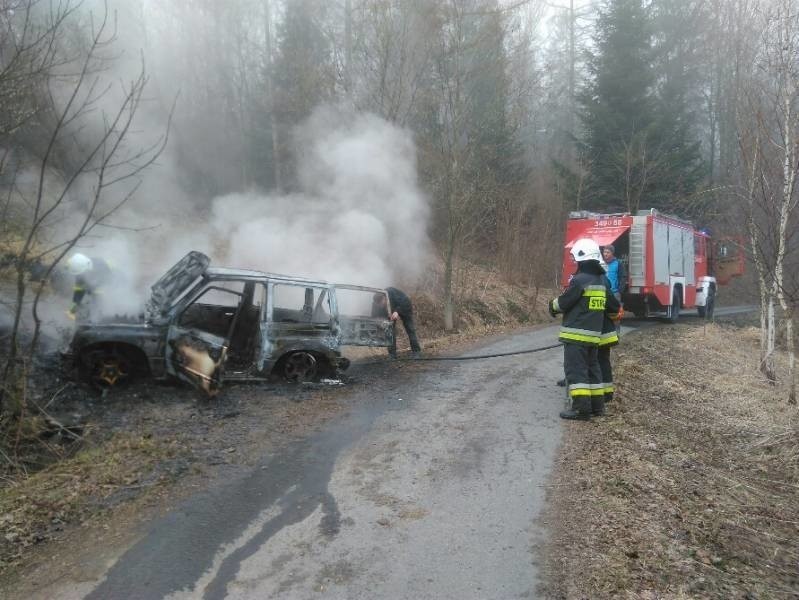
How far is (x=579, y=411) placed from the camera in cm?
629

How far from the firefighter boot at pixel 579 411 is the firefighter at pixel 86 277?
19.8 feet

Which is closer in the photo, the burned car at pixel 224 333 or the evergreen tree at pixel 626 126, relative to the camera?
the burned car at pixel 224 333

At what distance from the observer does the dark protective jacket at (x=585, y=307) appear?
245 inches

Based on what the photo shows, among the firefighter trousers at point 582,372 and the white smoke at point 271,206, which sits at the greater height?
the white smoke at point 271,206

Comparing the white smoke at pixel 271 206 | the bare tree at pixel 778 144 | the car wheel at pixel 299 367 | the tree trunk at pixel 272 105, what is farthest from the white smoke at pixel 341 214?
the bare tree at pixel 778 144

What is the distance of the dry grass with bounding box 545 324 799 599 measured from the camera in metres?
3.32

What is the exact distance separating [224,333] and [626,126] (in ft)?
63.4

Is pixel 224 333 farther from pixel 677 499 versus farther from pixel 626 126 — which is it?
pixel 626 126

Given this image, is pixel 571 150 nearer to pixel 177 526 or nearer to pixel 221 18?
pixel 221 18

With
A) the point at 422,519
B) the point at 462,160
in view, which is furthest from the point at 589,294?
the point at 462,160

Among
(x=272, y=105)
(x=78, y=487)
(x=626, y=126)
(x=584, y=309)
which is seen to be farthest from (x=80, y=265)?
(x=626, y=126)

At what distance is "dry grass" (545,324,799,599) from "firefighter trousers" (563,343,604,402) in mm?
339

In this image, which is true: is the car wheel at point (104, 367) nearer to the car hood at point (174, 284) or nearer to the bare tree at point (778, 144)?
the car hood at point (174, 284)

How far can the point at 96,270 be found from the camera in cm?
783
